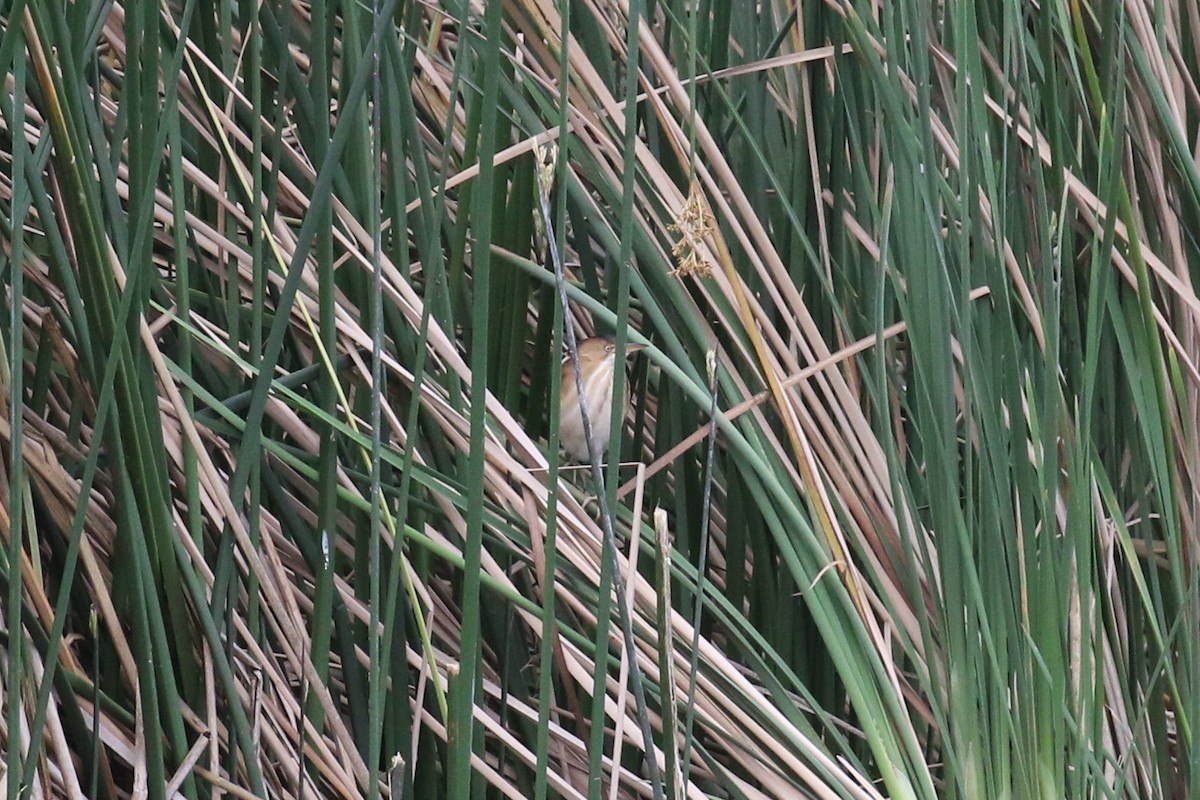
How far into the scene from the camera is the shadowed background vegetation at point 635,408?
3.50 ft

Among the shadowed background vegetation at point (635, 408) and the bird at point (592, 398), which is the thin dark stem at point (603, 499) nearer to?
the shadowed background vegetation at point (635, 408)

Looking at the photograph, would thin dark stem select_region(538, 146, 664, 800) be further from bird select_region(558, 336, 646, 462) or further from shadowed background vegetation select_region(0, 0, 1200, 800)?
bird select_region(558, 336, 646, 462)

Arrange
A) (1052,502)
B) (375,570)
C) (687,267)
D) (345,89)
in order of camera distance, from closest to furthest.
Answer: (375,570)
(687,267)
(1052,502)
(345,89)

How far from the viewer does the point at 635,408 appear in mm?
1590

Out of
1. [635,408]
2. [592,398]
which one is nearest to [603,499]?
[635,408]

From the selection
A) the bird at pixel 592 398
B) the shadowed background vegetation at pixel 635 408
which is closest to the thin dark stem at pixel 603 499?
the shadowed background vegetation at pixel 635 408

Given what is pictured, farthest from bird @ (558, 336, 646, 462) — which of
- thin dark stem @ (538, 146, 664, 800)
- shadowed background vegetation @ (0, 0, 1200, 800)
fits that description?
thin dark stem @ (538, 146, 664, 800)

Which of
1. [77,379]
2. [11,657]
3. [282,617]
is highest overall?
[77,379]

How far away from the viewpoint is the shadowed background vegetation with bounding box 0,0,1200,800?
1.07m

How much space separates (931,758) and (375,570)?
0.83m

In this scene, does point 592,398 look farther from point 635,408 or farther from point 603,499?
point 603,499

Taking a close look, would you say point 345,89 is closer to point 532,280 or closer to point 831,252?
point 532,280

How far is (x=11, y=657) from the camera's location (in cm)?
90

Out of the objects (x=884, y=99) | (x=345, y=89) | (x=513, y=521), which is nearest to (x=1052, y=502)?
(x=884, y=99)
